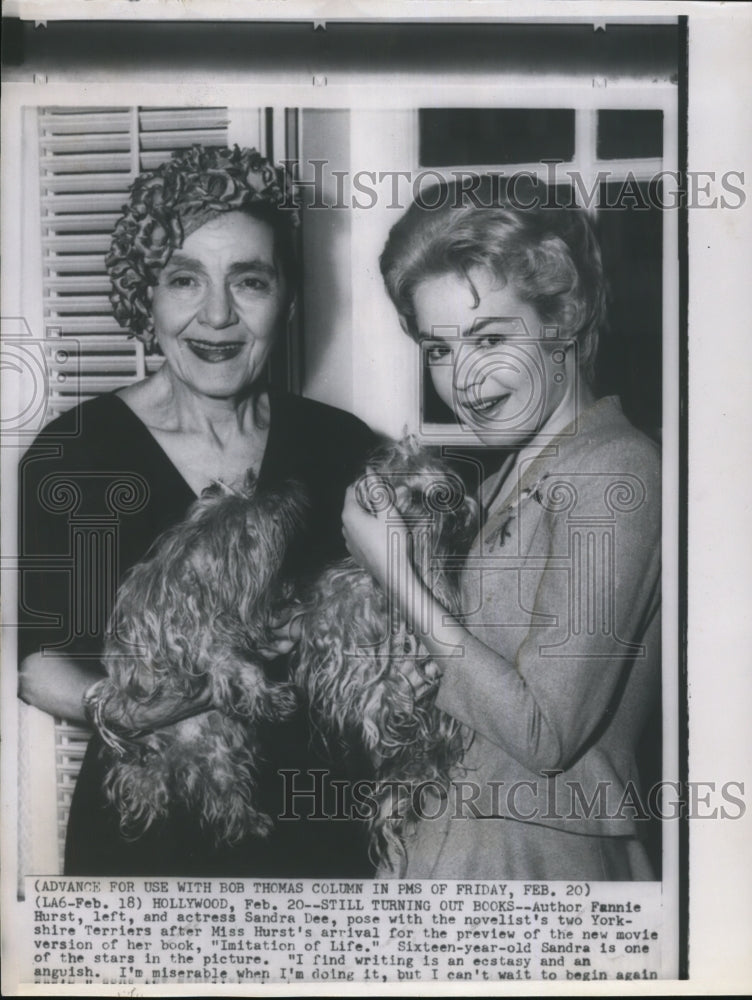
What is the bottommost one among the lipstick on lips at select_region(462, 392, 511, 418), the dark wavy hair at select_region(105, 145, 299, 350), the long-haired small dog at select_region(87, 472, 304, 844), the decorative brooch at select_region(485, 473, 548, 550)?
the long-haired small dog at select_region(87, 472, 304, 844)

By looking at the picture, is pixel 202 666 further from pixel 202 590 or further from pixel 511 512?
pixel 511 512

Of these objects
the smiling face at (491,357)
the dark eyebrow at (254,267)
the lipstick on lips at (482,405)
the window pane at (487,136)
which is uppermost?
the window pane at (487,136)

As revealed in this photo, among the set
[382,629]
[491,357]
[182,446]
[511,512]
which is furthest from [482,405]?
[182,446]

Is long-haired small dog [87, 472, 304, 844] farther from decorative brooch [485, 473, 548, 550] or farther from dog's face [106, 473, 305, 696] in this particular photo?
decorative brooch [485, 473, 548, 550]

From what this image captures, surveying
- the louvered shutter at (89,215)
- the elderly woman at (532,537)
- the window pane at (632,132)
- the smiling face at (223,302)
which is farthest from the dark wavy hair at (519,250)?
the louvered shutter at (89,215)

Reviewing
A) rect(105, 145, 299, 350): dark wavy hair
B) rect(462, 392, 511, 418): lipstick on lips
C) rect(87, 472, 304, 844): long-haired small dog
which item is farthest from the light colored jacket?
rect(105, 145, 299, 350): dark wavy hair

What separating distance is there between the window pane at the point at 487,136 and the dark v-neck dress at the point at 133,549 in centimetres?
56

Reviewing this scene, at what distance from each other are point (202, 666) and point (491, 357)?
2.70 feet

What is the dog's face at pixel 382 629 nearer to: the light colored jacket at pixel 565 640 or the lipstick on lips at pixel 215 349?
the light colored jacket at pixel 565 640

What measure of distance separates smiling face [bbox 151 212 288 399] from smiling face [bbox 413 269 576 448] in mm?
304

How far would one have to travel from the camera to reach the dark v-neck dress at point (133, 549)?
2008 mm

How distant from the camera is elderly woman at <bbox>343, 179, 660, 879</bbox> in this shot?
6.52 feet

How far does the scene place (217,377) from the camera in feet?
6.67

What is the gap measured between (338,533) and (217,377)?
0.39 metres
